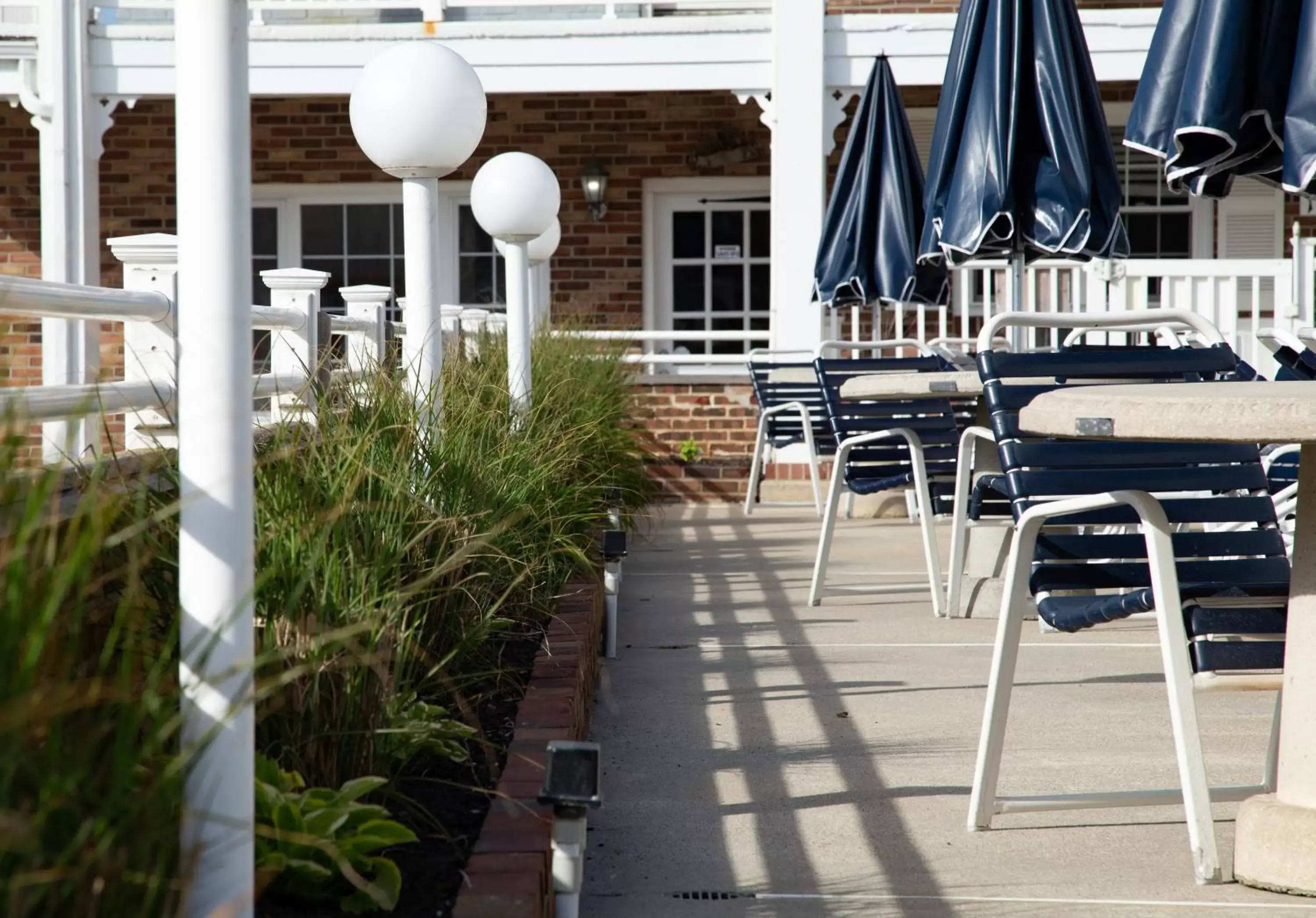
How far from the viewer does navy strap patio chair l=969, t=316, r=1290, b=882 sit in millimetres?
2342

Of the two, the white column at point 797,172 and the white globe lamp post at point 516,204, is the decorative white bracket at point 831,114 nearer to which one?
the white column at point 797,172

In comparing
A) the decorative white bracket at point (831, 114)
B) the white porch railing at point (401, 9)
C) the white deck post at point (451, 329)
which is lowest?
the white deck post at point (451, 329)

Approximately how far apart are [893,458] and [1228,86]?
2.32 meters

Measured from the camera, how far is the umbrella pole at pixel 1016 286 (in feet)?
18.3

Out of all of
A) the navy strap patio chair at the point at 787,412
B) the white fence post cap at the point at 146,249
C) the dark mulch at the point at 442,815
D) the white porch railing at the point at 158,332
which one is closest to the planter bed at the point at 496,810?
the dark mulch at the point at 442,815

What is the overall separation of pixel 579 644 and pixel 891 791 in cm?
67

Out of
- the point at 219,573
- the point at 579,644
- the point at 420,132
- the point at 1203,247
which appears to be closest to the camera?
the point at 219,573

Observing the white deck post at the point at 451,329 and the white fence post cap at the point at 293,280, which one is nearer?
the white fence post cap at the point at 293,280

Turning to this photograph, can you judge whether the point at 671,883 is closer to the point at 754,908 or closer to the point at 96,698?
the point at 754,908

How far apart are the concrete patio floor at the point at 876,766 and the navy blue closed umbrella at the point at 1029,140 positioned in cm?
134

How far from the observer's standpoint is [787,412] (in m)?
8.95

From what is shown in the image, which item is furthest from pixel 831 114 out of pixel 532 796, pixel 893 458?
pixel 532 796

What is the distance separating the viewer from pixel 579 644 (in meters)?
3.12

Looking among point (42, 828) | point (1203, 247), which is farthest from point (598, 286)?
point (42, 828)
